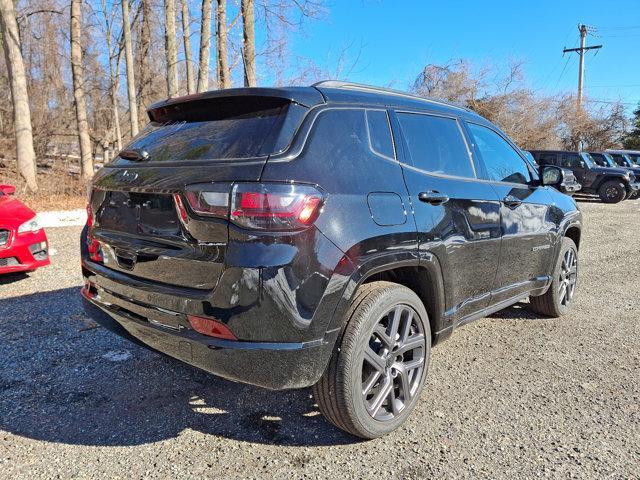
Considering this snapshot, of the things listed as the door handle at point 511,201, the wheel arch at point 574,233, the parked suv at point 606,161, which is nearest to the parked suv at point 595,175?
the parked suv at point 606,161

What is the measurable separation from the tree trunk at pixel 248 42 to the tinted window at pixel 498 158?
1066 cm

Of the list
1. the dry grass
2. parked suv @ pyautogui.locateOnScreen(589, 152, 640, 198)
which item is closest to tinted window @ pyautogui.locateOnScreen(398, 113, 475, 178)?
the dry grass

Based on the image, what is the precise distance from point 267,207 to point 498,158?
2.51 m

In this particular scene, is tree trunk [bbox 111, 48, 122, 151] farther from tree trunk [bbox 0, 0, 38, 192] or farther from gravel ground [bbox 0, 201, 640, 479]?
gravel ground [bbox 0, 201, 640, 479]

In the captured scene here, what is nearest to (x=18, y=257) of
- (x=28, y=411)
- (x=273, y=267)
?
(x=28, y=411)

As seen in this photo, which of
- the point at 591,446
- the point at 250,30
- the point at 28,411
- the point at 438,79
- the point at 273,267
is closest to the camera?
the point at 273,267

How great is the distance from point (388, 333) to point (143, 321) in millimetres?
1337

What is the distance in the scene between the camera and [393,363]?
2689 mm

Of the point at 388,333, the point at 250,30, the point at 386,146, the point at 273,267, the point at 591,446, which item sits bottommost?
the point at 591,446

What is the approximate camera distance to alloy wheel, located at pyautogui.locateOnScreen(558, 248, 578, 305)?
185 inches

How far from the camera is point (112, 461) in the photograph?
7.84 feet

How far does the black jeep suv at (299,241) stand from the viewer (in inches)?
83.7

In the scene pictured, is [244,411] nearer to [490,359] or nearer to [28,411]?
[28,411]

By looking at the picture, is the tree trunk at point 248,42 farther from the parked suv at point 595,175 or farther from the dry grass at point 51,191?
the parked suv at point 595,175
